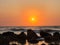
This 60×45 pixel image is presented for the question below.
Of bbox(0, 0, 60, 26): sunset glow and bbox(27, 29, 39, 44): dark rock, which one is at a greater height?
bbox(0, 0, 60, 26): sunset glow

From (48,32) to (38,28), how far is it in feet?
0.31

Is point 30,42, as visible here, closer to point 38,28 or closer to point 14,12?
point 38,28

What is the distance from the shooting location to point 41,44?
1.21 m

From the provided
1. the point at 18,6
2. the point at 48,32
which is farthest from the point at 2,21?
the point at 48,32

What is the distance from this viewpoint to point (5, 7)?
4.15 feet

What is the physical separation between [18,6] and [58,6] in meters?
0.37

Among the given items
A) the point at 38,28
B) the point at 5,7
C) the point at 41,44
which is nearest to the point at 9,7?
the point at 5,7

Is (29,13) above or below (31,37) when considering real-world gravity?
above

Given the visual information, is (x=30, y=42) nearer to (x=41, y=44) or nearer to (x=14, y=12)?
(x=41, y=44)

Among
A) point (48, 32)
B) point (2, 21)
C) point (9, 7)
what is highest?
point (9, 7)

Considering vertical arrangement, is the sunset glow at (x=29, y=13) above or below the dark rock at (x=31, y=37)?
above

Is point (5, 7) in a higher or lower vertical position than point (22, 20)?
higher

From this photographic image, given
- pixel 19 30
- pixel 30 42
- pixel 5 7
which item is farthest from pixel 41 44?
pixel 5 7

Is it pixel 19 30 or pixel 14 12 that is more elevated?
pixel 14 12
